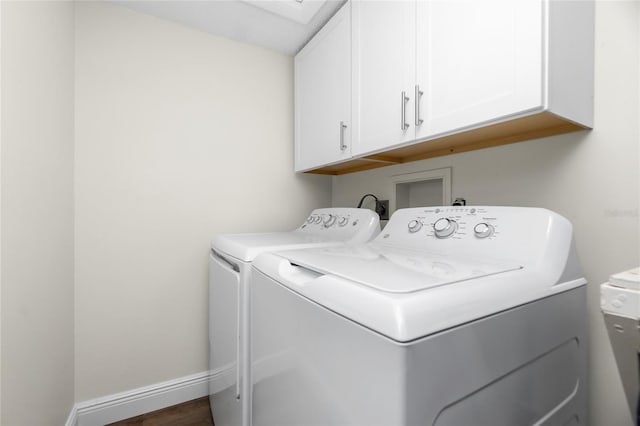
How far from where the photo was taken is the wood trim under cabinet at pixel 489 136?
0.95 m

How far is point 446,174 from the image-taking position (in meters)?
1.42

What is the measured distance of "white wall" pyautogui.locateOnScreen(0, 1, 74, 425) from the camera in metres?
0.83

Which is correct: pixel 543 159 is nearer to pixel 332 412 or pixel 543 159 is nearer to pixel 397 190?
pixel 397 190

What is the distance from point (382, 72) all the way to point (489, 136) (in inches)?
20.6

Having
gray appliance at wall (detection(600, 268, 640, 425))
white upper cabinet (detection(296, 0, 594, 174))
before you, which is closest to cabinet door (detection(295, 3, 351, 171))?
white upper cabinet (detection(296, 0, 594, 174))

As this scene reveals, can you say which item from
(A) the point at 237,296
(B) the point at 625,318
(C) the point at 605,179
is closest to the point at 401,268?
(B) the point at 625,318

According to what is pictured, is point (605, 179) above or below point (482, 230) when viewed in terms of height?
above

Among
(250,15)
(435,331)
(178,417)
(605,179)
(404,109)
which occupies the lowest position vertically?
(178,417)

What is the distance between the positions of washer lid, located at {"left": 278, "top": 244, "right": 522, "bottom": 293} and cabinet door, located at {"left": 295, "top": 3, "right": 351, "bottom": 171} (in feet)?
2.58

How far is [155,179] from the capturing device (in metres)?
1.70

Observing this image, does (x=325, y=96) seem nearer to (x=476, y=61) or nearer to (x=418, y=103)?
(x=418, y=103)

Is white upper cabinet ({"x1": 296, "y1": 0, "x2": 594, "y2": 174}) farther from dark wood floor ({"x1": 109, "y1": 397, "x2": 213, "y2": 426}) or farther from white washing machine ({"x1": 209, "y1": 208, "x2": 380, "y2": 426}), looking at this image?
dark wood floor ({"x1": 109, "y1": 397, "x2": 213, "y2": 426})

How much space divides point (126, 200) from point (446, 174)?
1717 millimetres

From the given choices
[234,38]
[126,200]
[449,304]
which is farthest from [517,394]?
[234,38]
